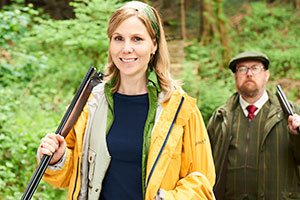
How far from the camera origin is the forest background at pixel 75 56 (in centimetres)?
485

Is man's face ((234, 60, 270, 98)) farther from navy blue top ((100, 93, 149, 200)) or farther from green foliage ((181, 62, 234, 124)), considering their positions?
green foliage ((181, 62, 234, 124))

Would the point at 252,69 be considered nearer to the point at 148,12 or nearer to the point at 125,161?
the point at 148,12

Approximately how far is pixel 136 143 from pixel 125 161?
13 centimetres

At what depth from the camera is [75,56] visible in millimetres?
7633

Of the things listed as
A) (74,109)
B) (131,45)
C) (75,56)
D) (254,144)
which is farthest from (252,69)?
(75,56)

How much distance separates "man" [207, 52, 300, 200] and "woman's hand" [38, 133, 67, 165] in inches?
81.7

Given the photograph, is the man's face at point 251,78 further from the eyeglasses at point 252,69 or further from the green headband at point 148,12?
the green headband at point 148,12

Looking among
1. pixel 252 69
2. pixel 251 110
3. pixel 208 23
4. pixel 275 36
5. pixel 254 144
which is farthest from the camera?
pixel 208 23

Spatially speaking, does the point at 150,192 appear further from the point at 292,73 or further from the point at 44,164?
the point at 292,73

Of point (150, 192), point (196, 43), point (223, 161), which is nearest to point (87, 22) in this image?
point (223, 161)

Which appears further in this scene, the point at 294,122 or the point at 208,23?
the point at 208,23

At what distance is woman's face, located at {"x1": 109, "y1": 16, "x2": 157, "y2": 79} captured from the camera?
2109 millimetres

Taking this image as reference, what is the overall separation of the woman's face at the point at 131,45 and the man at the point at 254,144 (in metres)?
1.86

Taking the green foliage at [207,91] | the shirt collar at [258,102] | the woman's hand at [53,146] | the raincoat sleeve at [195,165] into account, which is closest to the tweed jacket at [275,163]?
the shirt collar at [258,102]
